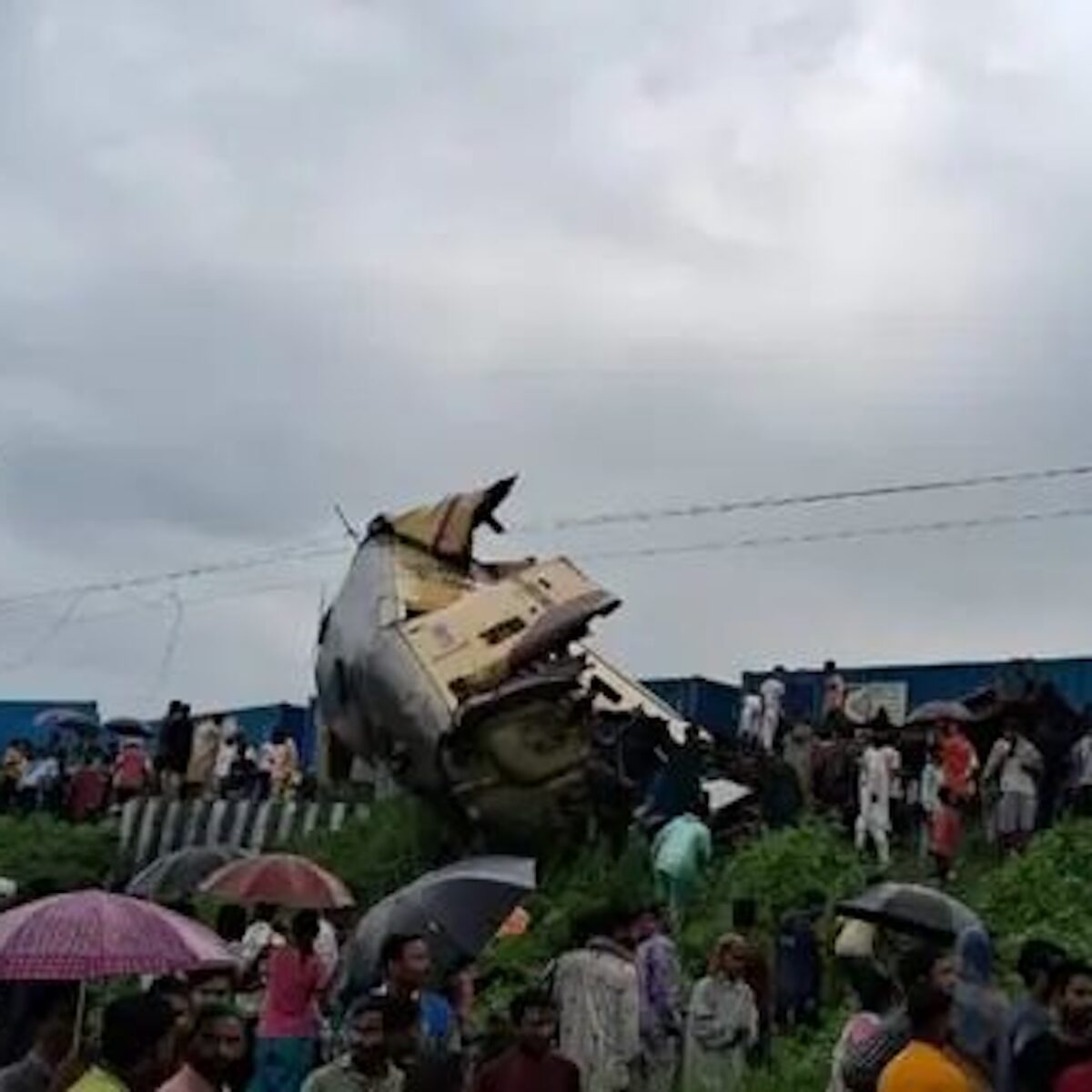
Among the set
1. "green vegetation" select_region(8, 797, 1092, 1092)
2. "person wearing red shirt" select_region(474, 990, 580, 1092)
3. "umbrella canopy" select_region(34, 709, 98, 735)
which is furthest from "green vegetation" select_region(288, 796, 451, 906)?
"person wearing red shirt" select_region(474, 990, 580, 1092)

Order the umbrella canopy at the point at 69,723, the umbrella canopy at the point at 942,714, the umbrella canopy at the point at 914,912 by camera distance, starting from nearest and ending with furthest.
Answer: the umbrella canopy at the point at 914,912 < the umbrella canopy at the point at 942,714 < the umbrella canopy at the point at 69,723

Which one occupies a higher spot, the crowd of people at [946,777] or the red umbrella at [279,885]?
the crowd of people at [946,777]

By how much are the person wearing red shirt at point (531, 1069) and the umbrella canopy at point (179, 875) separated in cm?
786

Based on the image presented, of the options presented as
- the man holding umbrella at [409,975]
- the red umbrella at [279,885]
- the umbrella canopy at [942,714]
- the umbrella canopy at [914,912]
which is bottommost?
the man holding umbrella at [409,975]

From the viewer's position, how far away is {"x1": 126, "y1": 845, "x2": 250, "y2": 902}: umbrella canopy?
1741cm

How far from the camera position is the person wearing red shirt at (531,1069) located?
9336 millimetres

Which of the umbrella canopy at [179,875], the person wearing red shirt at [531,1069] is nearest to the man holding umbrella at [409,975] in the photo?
the person wearing red shirt at [531,1069]

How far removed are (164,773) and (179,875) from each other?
1200cm

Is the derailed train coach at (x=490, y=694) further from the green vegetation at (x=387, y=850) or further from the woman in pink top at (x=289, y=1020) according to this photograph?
the woman in pink top at (x=289, y=1020)

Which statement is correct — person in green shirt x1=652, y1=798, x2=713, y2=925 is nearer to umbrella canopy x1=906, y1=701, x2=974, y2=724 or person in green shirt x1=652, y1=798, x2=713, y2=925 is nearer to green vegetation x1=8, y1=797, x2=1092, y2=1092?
green vegetation x1=8, y1=797, x2=1092, y2=1092

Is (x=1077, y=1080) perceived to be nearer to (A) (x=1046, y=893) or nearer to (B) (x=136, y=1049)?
(B) (x=136, y=1049)

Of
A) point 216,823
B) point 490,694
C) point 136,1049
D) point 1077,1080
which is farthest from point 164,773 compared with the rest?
point 136,1049

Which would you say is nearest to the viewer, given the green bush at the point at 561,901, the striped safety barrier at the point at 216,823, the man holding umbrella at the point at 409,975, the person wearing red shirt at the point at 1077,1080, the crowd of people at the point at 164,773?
the person wearing red shirt at the point at 1077,1080

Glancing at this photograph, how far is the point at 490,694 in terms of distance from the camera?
22.6 metres
